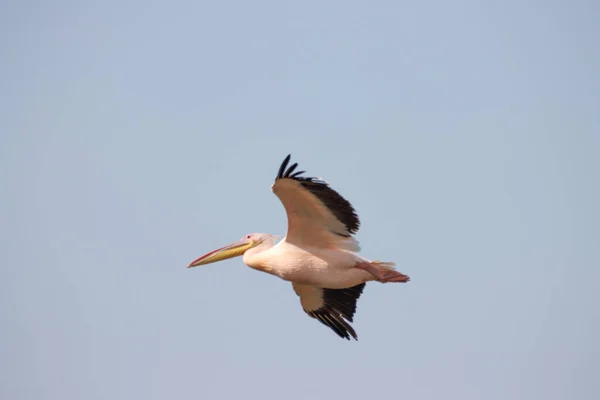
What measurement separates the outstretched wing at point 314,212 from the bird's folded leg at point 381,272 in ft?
0.79

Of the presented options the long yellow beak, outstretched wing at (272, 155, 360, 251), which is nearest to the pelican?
outstretched wing at (272, 155, 360, 251)

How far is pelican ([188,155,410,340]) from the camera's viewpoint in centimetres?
1173

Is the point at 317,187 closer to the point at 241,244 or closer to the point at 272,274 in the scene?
the point at 272,274

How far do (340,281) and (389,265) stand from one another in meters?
0.64

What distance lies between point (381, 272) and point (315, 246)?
0.88 metres

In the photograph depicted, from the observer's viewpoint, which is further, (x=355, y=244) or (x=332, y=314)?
(x=332, y=314)

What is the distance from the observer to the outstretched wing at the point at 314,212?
38.0ft

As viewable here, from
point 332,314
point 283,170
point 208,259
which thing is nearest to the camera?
point 283,170

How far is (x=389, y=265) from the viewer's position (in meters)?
12.6

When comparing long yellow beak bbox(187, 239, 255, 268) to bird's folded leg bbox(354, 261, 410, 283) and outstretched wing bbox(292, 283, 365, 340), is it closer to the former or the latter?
outstretched wing bbox(292, 283, 365, 340)

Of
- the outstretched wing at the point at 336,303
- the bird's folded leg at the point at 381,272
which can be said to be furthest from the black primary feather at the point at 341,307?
the bird's folded leg at the point at 381,272

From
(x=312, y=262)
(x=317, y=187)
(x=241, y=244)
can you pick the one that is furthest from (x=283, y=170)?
(x=241, y=244)

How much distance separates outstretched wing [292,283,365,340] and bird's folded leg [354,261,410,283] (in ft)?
3.43

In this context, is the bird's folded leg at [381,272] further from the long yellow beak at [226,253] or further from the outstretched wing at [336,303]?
the long yellow beak at [226,253]
